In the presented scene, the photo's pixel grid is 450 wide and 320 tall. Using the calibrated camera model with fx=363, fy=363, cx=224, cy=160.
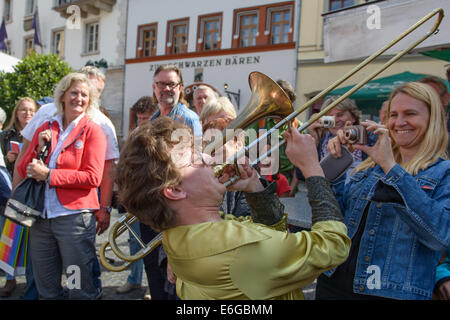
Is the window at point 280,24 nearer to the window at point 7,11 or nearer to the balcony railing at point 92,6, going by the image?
the balcony railing at point 92,6

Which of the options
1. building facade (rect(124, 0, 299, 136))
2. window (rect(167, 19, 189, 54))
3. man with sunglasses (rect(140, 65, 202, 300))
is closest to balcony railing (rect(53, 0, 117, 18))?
building facade (rect(124, 0, 299, 136))

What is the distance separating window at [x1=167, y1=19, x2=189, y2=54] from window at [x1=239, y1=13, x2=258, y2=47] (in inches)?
105

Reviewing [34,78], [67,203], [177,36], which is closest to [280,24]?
[177,36]

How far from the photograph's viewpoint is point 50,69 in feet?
36.3

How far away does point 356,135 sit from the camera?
5.10 ft

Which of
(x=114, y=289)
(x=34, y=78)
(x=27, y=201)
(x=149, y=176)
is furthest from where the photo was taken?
(x=34, y=78)

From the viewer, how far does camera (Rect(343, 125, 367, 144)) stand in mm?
1542

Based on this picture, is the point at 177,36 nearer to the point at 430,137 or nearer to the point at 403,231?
the point at 430,137

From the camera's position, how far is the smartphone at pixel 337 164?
1703 millimetres

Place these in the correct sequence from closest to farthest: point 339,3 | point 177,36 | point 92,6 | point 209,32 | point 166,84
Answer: point 166,84 < point 339,3 < point 209,32 < point 177,36 < point 92,6

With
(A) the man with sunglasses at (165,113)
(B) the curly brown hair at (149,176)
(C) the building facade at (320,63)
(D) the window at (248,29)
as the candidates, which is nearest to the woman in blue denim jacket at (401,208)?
(B) the curly brown hair at (149,176)

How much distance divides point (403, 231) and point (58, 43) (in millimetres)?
21172

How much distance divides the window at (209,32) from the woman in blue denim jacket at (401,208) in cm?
1322
